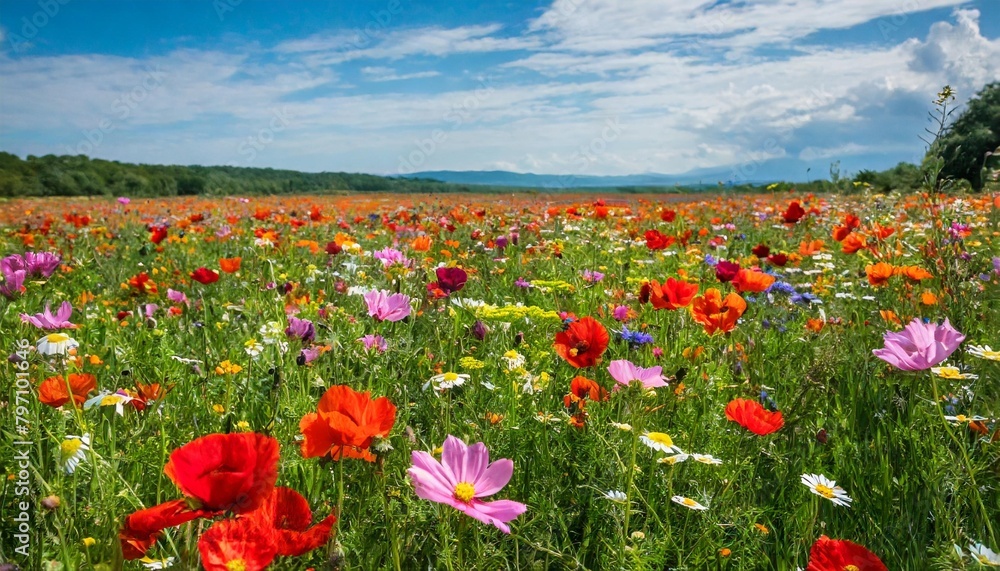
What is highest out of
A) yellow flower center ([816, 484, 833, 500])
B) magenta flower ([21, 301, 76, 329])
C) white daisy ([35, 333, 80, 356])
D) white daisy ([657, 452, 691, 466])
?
A: magenta flower ([21, 301, 76, 329])

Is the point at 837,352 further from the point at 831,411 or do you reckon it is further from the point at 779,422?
the point at 779,422

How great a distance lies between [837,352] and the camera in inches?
98.8

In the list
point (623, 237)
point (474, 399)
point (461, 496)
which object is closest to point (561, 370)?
point (474, 399)

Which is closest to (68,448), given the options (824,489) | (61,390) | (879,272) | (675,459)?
(61,390)

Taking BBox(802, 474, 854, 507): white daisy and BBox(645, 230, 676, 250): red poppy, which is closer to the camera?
BBox(802, 474, 854, 507): white daisy

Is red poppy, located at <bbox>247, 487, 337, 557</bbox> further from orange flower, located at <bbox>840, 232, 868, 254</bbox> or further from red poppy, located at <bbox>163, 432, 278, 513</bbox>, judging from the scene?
orange flower, located at <bbox>840, 232, 868, 254</bbox>

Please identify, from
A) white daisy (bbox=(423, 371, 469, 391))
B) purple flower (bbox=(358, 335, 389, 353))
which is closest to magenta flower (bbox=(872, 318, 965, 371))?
white daisy (bbox=(423, 371, 469, 391))

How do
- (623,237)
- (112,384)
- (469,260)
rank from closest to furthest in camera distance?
(112,384), (469,260), (623,237)

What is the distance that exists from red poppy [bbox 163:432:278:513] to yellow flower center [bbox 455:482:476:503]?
0.29m

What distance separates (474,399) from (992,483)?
139 centimetres

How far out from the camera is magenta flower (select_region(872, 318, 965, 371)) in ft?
4.19

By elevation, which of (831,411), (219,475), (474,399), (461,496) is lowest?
(831,411)

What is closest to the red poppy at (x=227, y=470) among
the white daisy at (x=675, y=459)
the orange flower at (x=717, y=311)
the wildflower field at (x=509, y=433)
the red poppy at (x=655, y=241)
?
the wildflower field at (x=509, y=433)

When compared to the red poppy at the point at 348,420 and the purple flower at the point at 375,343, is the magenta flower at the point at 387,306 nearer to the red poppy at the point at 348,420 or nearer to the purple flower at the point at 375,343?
the purple flower at the point at 375,343
